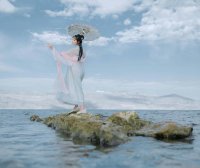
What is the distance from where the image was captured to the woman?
76.3 feet

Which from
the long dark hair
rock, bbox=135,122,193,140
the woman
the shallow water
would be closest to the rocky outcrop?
rock, bbox=135,122,193,140

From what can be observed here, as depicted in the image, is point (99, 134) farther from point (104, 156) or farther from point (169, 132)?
point (169, 132)

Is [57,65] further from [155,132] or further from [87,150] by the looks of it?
[87,150]

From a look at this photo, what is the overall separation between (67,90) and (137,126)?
5.45m

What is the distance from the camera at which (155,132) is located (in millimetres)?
18219

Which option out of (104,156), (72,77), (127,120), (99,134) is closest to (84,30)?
(72,77)

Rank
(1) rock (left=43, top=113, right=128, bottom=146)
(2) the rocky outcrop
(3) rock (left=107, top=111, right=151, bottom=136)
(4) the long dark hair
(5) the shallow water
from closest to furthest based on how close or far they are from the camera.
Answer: (5) the shallow water, (1) rock (left=43, top=113, right=128, bottom=146), (2) the rocky outcrop, (3) rock (left=107, top=111, right=151, bottom=136), (4) the long dark hair

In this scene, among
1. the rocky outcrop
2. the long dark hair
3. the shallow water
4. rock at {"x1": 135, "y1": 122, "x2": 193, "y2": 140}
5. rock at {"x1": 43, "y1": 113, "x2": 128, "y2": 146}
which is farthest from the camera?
the long dark hair

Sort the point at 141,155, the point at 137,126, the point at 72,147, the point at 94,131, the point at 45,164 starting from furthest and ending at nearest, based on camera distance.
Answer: the point at 137,126 → the point at 94,131 → the point at 72,147 → the point at 141,155 → the point at 45,164

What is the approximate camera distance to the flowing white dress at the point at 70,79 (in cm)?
2338

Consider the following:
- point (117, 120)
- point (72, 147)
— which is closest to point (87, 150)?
point (72, 147)

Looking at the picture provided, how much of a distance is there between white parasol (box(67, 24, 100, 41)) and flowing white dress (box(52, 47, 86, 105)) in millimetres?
1095

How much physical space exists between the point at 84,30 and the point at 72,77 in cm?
330

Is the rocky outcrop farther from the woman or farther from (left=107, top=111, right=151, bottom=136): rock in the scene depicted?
the woman
